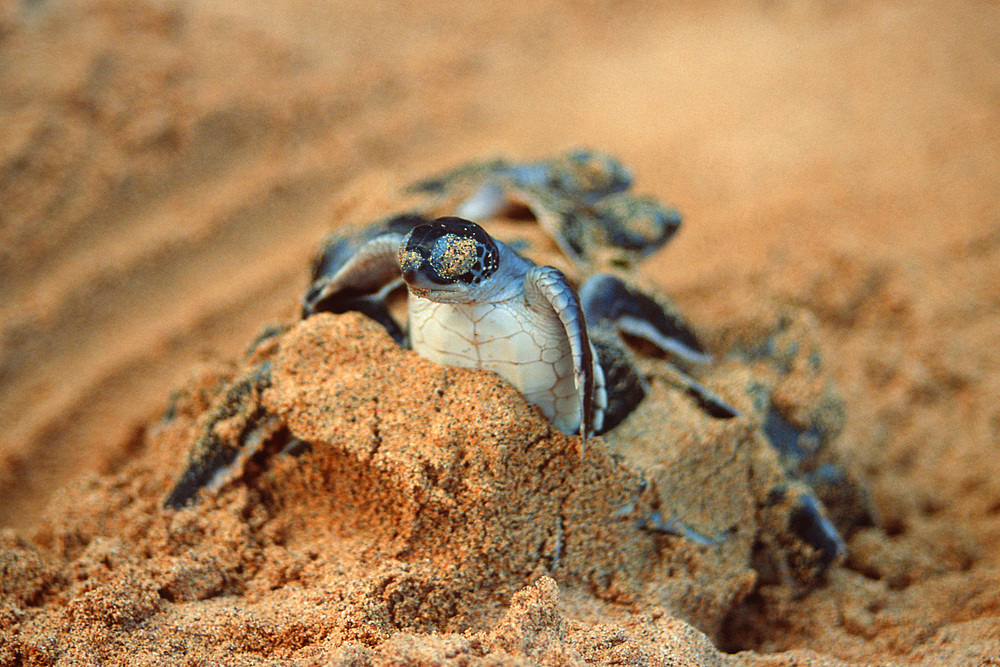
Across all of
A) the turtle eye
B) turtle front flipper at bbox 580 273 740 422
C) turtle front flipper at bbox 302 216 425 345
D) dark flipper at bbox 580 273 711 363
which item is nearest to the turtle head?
the turtle eye

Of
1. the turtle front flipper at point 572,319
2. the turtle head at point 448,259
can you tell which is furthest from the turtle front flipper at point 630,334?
the turtle head at point 448,259

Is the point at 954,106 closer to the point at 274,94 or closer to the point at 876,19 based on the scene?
the point at 876,19

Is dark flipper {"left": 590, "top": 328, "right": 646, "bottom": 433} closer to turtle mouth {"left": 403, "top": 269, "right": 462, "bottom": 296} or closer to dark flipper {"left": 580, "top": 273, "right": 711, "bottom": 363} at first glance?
dark flipper {"left": 580, "top": 273, "right": 711, "bottom": 363}

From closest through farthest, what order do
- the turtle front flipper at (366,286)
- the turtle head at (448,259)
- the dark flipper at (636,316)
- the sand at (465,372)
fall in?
the turtle head at (448,259)
the sand at (465,372)
the turtle front flipper at (366,286)
the dark flipper at (636,316)

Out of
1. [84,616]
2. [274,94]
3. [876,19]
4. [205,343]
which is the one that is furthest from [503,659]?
[876,19]

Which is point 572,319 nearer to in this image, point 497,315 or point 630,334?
point 497,315

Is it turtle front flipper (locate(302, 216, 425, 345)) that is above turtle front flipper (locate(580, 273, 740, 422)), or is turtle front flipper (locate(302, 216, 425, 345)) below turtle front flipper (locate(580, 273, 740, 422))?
above

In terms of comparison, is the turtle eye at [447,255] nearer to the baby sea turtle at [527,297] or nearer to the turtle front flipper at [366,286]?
the baby sea turtle at [527,297]

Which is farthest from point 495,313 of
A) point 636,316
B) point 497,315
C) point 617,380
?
point 636,316
